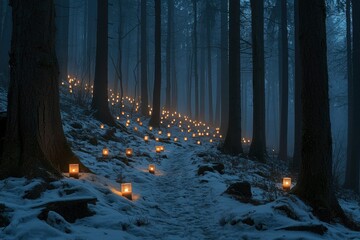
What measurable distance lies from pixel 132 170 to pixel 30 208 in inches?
180

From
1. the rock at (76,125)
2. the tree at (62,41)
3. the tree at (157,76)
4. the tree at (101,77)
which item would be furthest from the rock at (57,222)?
the tree at (62,41)

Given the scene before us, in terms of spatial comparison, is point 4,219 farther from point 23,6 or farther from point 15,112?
point 23,6

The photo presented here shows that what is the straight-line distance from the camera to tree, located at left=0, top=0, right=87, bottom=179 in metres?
5.33

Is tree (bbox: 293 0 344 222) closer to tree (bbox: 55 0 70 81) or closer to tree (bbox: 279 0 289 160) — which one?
tree (bbox: 279 0 289 160)

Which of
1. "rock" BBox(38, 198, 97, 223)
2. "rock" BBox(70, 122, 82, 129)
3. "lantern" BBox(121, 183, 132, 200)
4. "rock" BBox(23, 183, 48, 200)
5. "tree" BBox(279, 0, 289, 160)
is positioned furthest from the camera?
"tree" BBox(279, 0, 289, 160)

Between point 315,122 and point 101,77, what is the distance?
435 inches

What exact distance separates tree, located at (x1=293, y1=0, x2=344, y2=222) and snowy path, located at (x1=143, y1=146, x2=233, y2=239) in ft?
5.31

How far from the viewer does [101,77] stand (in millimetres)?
14641

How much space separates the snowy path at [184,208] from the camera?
4773mm

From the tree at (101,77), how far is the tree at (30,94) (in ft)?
→ 27.9

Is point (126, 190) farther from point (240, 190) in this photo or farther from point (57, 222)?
point (240, 190)

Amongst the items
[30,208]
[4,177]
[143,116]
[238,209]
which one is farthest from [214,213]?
[143,116]

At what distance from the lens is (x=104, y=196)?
222 inches

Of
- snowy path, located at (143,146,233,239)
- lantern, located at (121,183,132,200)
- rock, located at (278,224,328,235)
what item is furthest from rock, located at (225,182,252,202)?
rock, located at (278,224,328,235)
